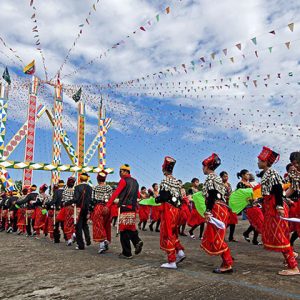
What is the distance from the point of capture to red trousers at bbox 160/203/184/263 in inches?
197

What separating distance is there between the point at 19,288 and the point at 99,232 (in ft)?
10.2

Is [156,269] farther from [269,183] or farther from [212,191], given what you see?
[269,183]

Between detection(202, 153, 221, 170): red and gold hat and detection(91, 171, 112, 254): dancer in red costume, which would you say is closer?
detection(202, 153, 221, 170): red and gold hat

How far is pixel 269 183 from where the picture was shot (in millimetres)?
4699

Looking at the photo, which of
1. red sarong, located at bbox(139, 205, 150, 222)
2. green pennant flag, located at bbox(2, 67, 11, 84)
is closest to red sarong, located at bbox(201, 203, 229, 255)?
red sarong, located at bbox(139, 205, 150, 222)

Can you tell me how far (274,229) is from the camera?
465 centimetres

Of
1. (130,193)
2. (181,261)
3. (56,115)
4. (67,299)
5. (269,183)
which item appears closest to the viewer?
(67,299)

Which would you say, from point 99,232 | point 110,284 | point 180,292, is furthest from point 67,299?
point 99,232

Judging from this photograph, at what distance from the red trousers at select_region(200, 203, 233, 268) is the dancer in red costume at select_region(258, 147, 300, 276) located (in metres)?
0.61

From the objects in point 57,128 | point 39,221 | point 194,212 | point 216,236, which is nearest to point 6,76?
point 57,128

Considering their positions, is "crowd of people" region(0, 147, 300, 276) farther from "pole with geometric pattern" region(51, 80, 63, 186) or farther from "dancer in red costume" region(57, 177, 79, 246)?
"pole with geometric pattern" region(51, 80, 63, 186)

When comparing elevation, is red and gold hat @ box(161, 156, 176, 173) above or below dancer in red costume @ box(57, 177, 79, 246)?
above

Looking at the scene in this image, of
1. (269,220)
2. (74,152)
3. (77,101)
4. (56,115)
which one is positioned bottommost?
(269,220)

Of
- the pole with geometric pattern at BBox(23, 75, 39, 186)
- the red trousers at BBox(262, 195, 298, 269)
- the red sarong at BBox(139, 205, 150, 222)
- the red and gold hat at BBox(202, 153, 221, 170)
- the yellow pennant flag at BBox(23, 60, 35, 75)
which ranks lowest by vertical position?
the red sarong at BBox(139, 205, 150, 222)
